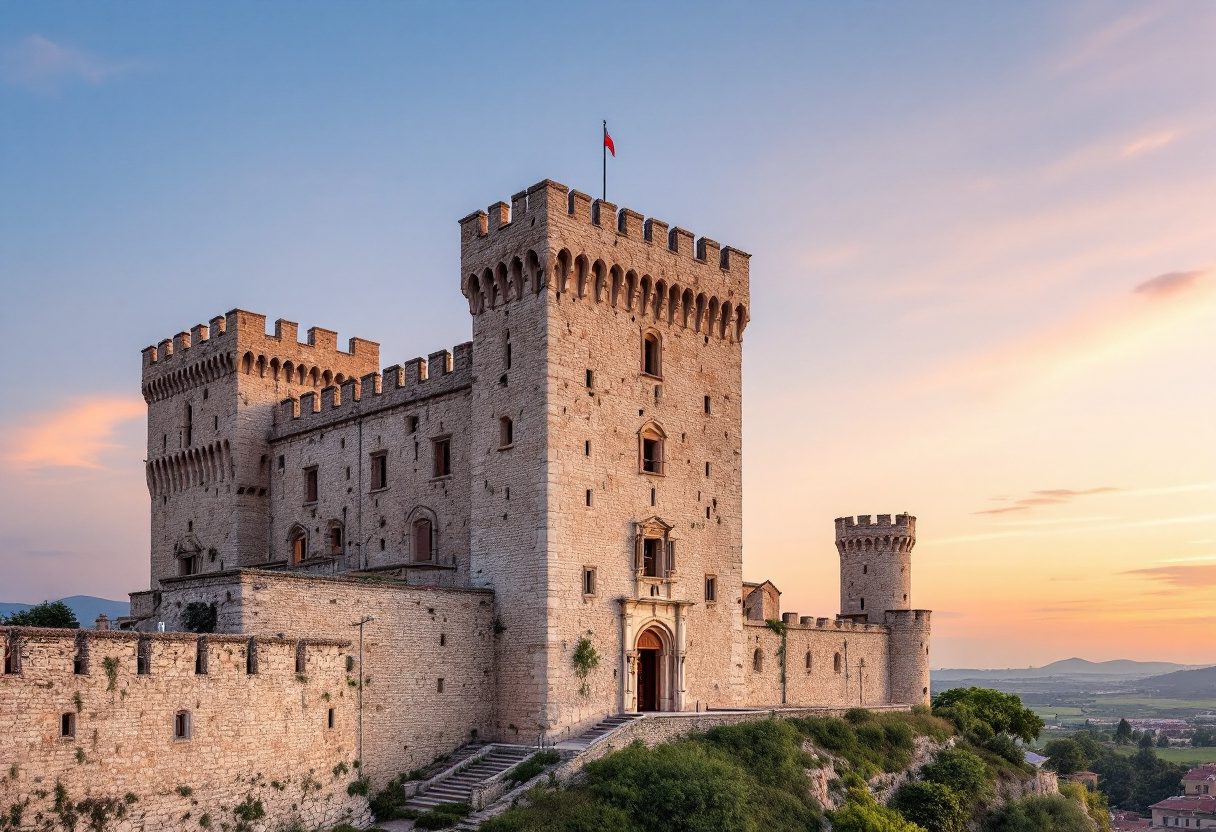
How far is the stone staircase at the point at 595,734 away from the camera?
1347 inches

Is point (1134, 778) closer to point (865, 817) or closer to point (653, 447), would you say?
point (865, 817)

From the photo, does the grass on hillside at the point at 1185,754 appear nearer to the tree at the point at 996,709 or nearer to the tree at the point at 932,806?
the tree at the point at 996,709

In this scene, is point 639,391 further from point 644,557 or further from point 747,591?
point 747,591

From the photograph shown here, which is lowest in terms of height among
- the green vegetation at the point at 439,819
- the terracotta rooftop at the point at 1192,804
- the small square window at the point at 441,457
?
the terracotta rooftop at the point at 1192,804

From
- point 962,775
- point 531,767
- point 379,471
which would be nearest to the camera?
point 531,767

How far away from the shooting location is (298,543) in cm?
4700

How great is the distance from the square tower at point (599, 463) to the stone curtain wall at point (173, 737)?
288 inches

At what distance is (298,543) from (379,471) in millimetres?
5749

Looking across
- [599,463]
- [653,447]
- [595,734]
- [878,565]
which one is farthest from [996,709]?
[599,463]

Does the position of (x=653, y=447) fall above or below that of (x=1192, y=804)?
above

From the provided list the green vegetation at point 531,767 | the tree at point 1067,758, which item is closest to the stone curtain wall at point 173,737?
the green vegetation at point 531,767

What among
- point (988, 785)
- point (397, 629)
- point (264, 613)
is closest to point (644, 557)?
point (397, 629)

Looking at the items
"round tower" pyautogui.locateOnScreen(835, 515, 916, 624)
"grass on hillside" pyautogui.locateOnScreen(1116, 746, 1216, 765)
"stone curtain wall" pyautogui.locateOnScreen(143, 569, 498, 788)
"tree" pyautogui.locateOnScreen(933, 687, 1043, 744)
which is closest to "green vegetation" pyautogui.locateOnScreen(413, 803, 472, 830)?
"stone curtain wall" pyautogui.locateOnScreen(143, 569, 498, 788)

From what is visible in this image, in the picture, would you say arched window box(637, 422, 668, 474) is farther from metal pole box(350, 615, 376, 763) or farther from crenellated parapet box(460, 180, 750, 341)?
metal pole box(350, 615, 376, 763)
